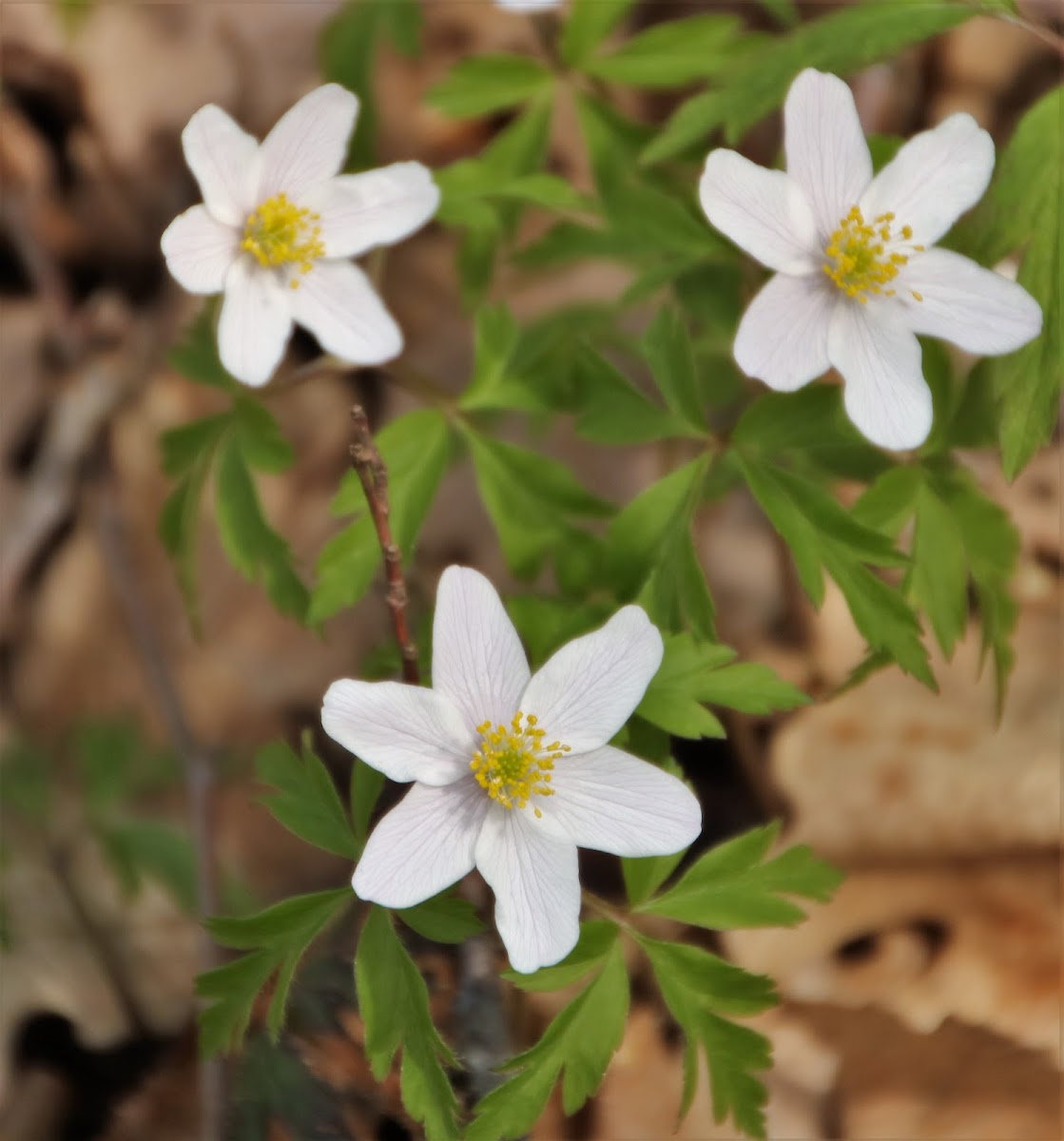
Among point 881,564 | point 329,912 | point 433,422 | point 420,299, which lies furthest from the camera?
point 420,299

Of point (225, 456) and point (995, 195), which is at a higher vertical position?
point (995, 195)

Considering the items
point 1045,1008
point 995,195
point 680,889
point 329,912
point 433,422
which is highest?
point 995,195

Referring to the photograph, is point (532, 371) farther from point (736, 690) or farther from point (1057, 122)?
point (1057, 122)

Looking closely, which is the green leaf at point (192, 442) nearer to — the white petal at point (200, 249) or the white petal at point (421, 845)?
the white petal at point (200, 249)

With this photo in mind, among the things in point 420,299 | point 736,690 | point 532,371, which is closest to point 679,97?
point 420,299

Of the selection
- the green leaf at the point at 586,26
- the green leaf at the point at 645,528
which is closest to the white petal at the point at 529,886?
the green leaf at the point at 645,528

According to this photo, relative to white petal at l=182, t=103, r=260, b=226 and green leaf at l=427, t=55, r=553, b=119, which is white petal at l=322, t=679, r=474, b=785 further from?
green leaf at l=427, t=55, r=553, b=119
